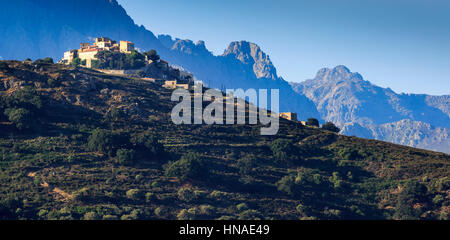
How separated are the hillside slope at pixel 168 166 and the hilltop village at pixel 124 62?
2242 centimetres

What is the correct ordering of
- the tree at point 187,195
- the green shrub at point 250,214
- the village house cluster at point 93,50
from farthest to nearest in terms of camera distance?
the village house cluster at point 93,50
the tree at point 187,195
the green shrub at point 250,214

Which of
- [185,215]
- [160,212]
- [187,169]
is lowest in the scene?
[185,215]

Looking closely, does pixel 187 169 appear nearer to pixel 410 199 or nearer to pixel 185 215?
pixel 185 215

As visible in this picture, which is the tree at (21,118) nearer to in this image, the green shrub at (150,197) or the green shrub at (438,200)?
the green shrub at (150,197)

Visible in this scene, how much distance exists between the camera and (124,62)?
141250 millimetres

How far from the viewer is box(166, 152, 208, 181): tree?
85812 mm

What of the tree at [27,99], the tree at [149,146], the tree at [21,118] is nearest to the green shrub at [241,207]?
the tree at [149,146]

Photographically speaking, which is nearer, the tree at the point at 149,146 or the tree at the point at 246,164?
the tree at the point at 246,164

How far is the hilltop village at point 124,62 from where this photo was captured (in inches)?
5468

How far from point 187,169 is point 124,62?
209ft

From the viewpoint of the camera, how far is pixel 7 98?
3839 inches

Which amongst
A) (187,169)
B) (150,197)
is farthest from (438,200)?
(150,197)
